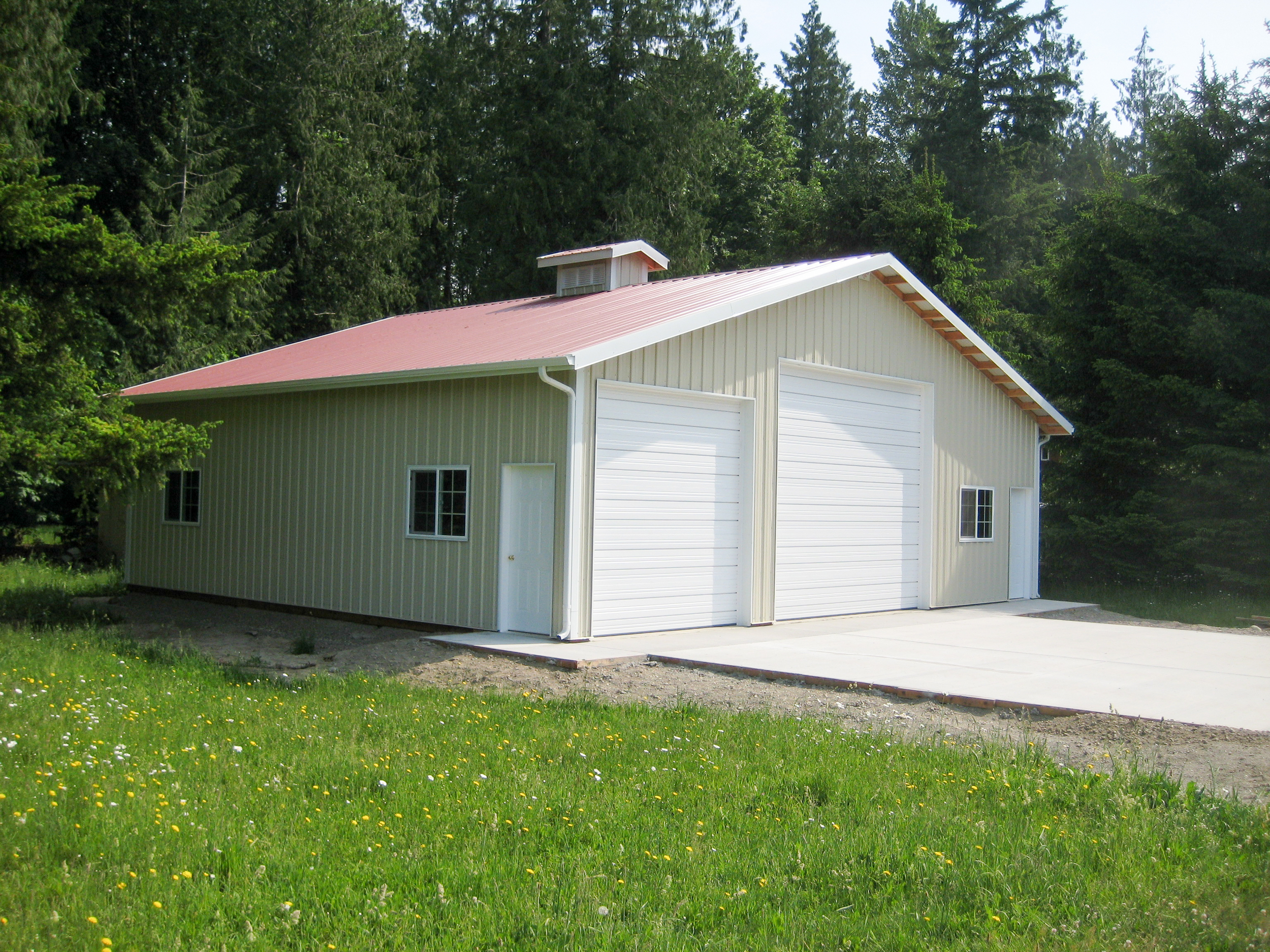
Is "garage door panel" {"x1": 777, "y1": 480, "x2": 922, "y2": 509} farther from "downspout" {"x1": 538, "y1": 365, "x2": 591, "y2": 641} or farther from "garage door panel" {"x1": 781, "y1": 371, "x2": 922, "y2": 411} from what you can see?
"downspout" {"x1": 538, "y1": 365, "x2": 591, "y2": 641}

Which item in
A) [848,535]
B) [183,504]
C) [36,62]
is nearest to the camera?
[848,535]

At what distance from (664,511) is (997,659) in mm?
4022

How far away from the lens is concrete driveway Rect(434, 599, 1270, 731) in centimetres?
919

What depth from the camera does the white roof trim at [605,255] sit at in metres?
18.3

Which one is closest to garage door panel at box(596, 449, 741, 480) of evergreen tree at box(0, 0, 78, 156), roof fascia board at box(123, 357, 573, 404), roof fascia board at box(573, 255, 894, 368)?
roof fascia board at box(573, 255, 894, 368)

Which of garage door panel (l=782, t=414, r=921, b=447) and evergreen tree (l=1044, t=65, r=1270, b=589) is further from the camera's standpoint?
evergreen tree (l=1044, t=65, r=1270, b=589)

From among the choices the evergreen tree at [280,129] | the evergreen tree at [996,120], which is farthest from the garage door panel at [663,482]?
the evergreen tree at [996,120]

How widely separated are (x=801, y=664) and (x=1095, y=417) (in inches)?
602

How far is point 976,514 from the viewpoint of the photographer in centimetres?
1856

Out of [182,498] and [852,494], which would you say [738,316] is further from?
[182,498]

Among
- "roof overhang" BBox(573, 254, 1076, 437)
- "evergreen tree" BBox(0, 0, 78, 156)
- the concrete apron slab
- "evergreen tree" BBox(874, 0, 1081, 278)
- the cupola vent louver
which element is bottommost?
the concrete apron slab

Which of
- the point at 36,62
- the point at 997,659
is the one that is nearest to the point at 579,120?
the point at 36,62

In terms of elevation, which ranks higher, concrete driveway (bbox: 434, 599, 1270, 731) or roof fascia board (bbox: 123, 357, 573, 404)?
roof fascia board (bbox: 123, 357, 573, 404)

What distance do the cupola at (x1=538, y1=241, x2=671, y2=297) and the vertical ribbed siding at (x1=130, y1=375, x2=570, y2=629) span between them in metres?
5.35
